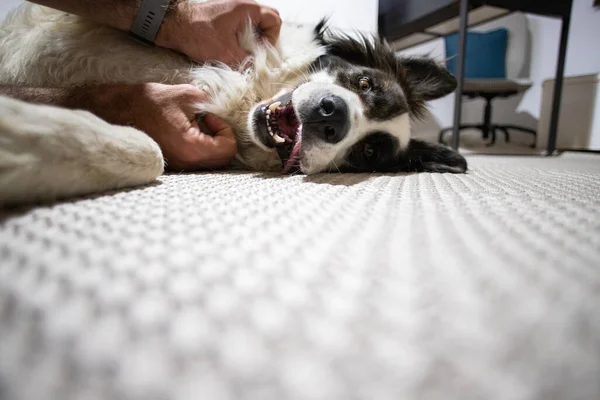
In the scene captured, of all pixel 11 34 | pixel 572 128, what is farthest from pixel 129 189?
pixel 572 128

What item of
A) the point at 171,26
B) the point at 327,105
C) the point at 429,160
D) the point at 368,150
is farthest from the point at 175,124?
the point at 429,160

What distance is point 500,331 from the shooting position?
0.22 m

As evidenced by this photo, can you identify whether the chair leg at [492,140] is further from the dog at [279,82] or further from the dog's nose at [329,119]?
the dog's nose at [329,119]

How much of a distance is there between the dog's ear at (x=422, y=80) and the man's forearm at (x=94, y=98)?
1.16 meters

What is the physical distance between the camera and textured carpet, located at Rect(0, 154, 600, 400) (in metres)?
0.19

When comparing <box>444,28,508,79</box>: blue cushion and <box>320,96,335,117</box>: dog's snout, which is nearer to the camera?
<box>320,96,335,117</box>: dog's snout

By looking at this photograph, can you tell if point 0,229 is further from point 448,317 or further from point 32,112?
point 448,317

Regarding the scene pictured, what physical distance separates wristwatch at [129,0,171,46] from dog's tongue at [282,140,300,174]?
0.56 m

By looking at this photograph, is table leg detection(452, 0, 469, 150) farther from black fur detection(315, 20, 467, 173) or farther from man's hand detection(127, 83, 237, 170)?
man's hand detection(127, 83, 237, 170)

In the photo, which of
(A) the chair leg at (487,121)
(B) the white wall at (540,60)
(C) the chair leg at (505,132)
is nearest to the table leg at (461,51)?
(B) the white wall at (540,60)

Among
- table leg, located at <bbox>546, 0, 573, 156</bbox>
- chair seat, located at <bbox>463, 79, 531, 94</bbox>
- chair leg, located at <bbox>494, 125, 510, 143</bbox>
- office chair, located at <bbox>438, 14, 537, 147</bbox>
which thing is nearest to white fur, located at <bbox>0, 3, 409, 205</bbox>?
table leg, located at <bbox>546, 0, 573, 156</bbox>

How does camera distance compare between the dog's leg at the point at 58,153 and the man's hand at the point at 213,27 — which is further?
the man's hand at the point at 213,27

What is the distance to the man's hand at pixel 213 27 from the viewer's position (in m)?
1.04

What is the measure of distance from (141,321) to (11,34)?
1379 mm
